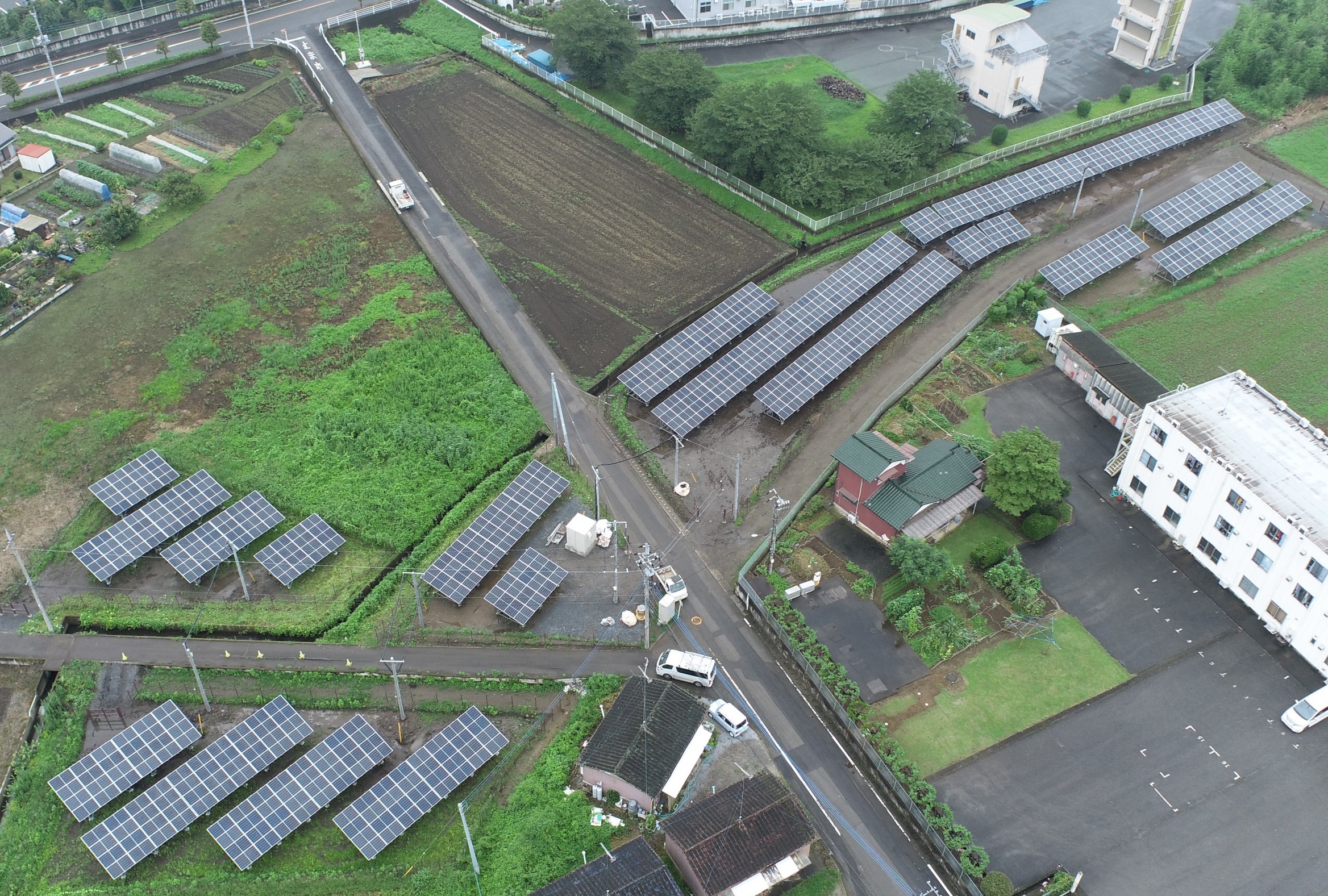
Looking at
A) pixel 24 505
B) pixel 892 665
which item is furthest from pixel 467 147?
pixel 892 665

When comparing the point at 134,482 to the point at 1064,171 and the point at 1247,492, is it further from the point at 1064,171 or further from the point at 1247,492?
the point at 1064,171

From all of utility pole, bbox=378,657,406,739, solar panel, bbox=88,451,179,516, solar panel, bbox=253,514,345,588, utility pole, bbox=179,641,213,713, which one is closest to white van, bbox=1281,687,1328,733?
utility pole, bbox=378,657,406,739

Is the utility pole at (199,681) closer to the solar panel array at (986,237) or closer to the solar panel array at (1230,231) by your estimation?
the solar panel array at (986,237)

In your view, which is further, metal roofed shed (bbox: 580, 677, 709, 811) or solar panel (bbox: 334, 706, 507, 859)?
metal roofed shed (bbox: 580, 677, 709, 811)

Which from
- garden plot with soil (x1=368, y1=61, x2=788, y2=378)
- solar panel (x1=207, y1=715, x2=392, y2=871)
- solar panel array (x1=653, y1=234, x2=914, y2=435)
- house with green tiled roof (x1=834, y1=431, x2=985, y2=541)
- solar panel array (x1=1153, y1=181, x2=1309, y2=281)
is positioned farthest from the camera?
solar panel array (x1=1153, y1=181, x2=1309, y2=281)

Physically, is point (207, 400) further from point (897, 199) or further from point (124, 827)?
point (897, 199)

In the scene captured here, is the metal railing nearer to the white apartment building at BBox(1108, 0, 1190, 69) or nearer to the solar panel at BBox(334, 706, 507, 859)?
the white apartment building at BBox(1108, 0, 1190, 69)
